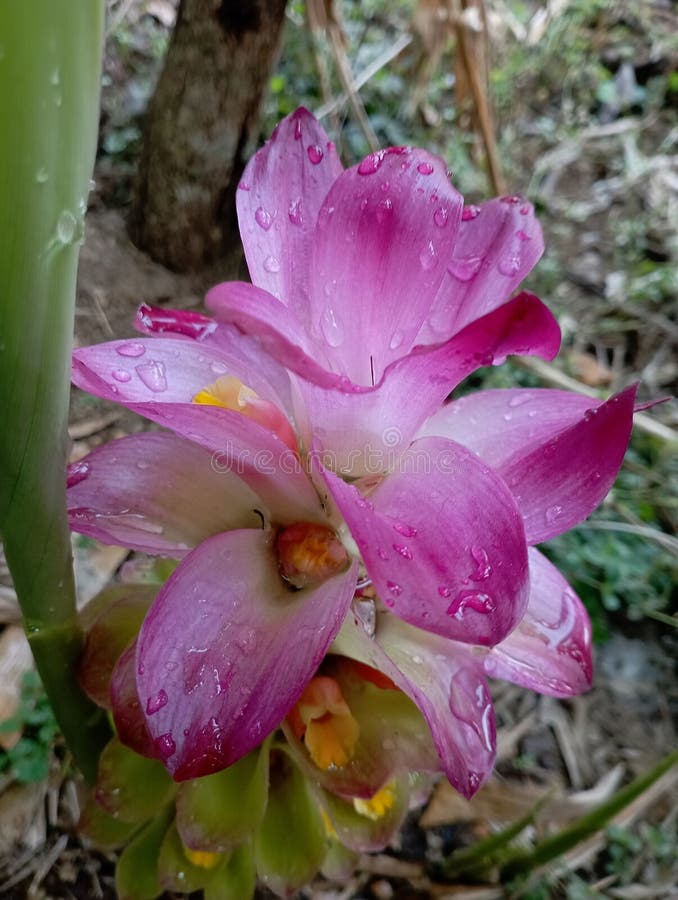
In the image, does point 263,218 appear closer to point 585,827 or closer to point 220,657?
point 220,657

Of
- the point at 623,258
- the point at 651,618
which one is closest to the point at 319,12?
the point at 623,258

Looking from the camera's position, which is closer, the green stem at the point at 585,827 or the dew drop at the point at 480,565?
the dew drop at the point at 480,565

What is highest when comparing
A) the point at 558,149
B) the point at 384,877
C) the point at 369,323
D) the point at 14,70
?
the point at 14,70

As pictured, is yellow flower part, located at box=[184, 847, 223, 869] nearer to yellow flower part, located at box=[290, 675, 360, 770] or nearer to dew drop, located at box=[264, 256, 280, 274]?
yellow flower part, located at box=[290, 675, 360, 770]

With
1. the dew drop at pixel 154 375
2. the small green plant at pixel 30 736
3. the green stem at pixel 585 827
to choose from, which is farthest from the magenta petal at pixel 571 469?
the small green plant at pixel 30 736

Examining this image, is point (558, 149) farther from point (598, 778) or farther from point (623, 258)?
point (598, 778)

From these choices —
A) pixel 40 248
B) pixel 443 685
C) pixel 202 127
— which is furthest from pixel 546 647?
pixel 202 127

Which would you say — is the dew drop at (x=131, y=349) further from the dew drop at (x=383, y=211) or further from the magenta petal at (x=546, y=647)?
the magenta petal at (x=546, y=647)
